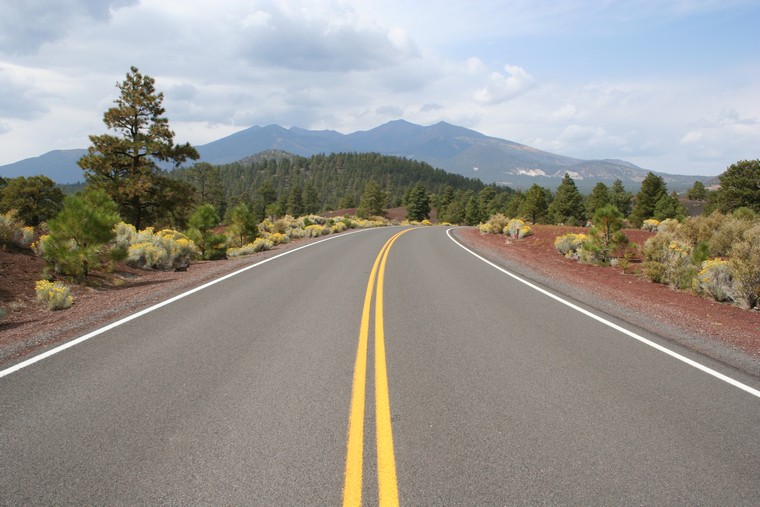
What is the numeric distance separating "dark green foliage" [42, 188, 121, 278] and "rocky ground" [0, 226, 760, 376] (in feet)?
1.76

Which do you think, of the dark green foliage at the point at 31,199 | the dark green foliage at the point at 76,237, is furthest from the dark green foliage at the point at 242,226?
the dark green foliage at the point at 31,199

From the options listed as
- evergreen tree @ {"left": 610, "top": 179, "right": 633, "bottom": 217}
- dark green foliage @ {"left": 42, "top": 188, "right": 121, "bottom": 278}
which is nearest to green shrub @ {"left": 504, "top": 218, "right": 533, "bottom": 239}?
dark green foliage @ {"left": 42, "top": 188, "right": 121, "bottom": 278}

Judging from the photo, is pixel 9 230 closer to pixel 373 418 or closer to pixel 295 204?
pixel 373 418

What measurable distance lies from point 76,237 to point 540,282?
11.6m

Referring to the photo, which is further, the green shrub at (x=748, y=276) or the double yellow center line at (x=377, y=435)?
the green shrub at (x=748, y=276)

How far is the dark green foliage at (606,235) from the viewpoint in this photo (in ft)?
48.5

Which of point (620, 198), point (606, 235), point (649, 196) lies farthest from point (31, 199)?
point (620, 198)

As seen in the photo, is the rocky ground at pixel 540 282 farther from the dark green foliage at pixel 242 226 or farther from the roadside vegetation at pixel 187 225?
the dark green foliage at pixel 242 226

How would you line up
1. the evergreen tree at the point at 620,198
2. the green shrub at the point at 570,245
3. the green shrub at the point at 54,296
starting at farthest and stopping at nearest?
the evergreen tree at the point at 620,198, the green shrub at the point at 570,245, the green shrub at the point at 54,296

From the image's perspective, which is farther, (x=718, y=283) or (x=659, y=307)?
(x=718, y=283)

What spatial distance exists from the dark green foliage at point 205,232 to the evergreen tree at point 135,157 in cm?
1131

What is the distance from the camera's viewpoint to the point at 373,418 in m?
3.70

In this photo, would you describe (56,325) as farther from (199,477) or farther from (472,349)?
(472,349)

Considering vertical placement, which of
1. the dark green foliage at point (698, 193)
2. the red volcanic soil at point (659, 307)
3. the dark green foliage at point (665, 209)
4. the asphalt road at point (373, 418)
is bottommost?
the red volcanic soil at point (659, 307)
